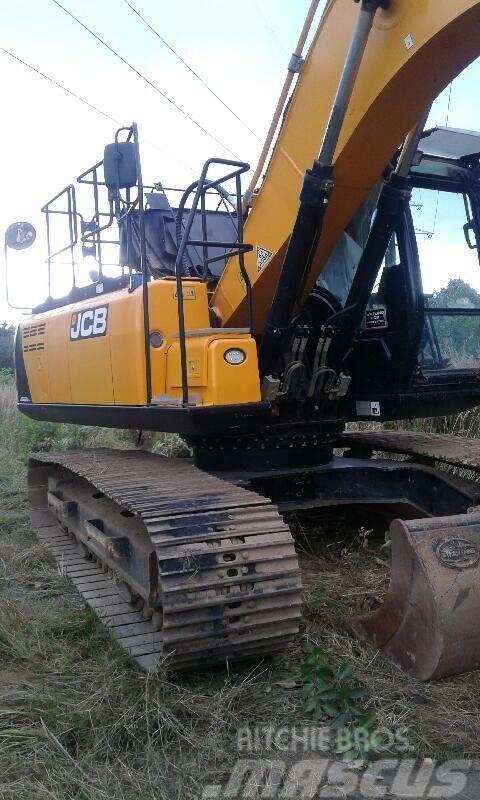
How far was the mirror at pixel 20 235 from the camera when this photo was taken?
5.54 metres

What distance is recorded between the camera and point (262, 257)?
13.2ft

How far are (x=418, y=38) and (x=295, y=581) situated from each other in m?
2.15

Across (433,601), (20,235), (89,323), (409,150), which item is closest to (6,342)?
(20,235)

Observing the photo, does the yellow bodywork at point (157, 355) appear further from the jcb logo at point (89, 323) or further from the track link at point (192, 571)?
the track link at point (192, 571)

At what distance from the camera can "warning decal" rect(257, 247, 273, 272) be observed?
398 centimetres

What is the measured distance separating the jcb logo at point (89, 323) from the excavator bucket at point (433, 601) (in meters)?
2.22

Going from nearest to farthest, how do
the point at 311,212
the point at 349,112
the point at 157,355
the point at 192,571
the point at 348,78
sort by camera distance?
the point at 192,571 → the point at 348,78 → the point at 349,112 → the point at 311,212 → the point at 157,355

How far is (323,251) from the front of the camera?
3.93m

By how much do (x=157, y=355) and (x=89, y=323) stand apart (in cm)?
88

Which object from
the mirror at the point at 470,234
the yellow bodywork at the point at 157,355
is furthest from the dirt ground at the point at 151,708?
the mirror at the point at 470,234

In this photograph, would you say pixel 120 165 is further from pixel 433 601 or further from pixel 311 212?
pixel 433 601

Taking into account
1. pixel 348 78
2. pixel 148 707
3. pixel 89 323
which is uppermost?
pixel 348 78

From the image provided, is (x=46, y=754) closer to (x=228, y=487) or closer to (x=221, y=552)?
(x=221, y=552)

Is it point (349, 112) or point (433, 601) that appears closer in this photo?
point (433, 601)
